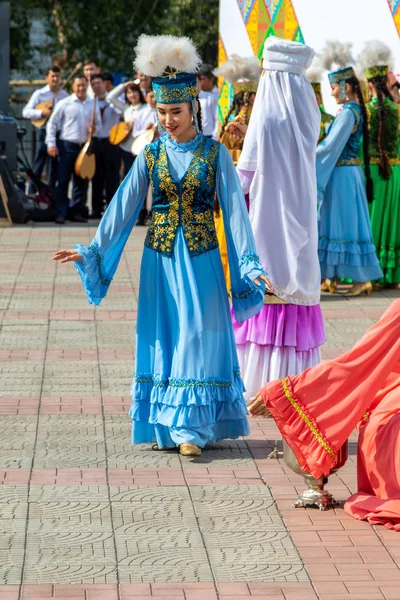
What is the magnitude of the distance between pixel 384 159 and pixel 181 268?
5.64m

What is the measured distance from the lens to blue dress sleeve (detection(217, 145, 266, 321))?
5730mm

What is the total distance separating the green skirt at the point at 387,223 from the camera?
11.2 m

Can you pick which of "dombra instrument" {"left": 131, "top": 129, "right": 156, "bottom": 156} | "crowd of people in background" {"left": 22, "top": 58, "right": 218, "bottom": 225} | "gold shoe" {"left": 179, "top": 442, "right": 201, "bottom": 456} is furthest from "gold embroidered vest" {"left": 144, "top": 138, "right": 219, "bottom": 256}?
"crowd of people in background" {"left": 22, "top": 58, "right": 218, "bottom": 225}

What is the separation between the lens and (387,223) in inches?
446

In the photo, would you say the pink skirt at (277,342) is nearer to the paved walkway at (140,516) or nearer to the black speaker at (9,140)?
the paved walkway at (140,516)

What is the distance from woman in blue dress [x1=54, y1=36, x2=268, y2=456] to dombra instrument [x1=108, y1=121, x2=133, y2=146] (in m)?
9.92

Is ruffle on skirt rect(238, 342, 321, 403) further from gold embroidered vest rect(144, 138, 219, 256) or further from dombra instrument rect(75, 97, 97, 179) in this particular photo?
dombra instrument rect(75, 97, 97, 179)

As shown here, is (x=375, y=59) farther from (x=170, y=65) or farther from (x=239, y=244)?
(x=239, y=244)

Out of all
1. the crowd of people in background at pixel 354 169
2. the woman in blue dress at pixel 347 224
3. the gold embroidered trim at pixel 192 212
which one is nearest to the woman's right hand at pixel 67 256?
the gold embroidered trim at pixel 192 212

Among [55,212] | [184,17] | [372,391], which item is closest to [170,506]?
[372,391]

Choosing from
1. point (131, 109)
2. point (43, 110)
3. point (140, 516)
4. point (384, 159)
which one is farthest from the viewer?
point (43, 110)

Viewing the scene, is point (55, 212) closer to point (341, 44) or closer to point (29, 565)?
point (341, 44)

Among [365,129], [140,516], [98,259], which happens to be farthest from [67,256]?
[365,129]

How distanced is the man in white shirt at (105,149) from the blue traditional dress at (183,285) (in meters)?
10.2
